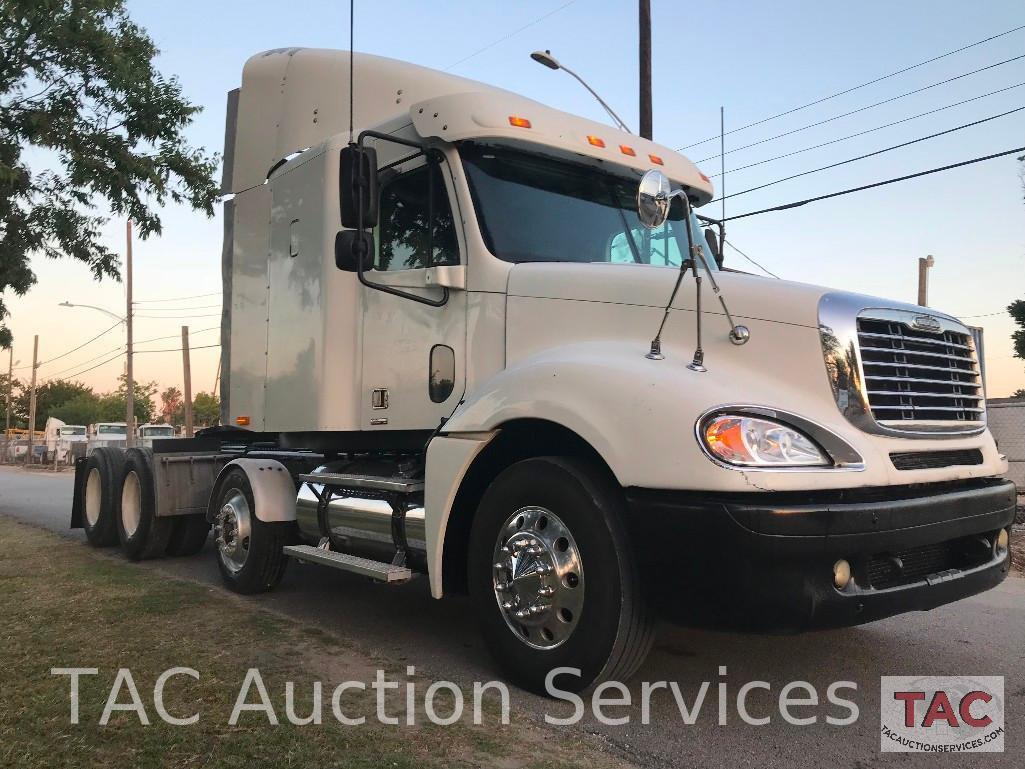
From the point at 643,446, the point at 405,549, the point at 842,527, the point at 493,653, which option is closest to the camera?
the point at 842,527

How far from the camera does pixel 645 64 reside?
47.6ft

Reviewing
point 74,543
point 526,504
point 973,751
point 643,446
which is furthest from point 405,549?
point 74,543

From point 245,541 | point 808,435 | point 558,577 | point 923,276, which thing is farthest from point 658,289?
point 923,276

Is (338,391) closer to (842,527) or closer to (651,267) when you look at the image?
(651,267)

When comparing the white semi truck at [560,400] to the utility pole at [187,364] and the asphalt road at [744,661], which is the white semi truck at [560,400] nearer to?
the asphalt road at [744,661]

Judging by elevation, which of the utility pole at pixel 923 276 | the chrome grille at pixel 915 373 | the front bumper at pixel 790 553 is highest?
the utility pole at pixel 923 276

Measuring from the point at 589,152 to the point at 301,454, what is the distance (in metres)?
3.01

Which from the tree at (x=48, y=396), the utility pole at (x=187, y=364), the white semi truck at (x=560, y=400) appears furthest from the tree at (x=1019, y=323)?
the tree at (x=48, y=396)

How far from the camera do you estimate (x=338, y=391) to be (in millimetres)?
5621

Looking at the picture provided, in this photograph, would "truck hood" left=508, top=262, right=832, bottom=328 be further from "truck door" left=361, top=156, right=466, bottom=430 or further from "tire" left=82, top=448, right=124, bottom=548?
"tire" left=82, top=448, right=124, bottom=548

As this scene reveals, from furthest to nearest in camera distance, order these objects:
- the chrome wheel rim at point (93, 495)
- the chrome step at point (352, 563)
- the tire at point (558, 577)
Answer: the chrome wheel rim at point (93, 495), the chrome step at point (352, 563), the tire at point (558, 577)

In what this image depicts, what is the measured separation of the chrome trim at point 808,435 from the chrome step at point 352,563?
6.51 ft

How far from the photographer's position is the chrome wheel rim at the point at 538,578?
3.78 m

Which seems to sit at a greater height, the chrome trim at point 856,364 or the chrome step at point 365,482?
the chrome trim at point 856,364
